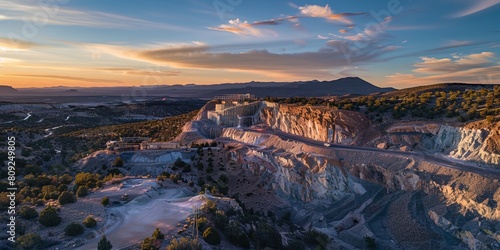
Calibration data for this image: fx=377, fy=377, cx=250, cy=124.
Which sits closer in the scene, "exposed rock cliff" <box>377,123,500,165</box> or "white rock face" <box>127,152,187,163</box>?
"exposed rock cliff" <box>377,123,500,165</box>

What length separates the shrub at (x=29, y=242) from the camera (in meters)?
16.3

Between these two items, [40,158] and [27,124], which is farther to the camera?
[27,124]

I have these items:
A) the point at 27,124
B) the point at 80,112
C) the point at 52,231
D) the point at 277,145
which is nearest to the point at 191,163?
Result: the point at 277,145

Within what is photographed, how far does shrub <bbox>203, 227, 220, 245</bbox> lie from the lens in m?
18.1

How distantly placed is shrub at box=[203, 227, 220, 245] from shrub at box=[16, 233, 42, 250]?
737 centimetres

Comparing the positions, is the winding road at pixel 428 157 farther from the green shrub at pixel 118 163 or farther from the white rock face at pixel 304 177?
the green shrub at pixel 118 163

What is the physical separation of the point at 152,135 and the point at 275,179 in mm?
37566

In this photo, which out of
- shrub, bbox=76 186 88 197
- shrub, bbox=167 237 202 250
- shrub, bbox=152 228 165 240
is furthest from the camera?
shrub, bbox=76 186 88 197

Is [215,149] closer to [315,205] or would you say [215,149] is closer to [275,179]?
[275,179]

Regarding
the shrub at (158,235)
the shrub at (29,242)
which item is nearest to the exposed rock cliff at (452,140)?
the shrub at (158,235)

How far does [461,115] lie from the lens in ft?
125

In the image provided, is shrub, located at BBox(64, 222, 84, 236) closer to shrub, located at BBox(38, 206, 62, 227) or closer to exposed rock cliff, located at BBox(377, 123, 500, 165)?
shrub, located at BBox(38, 206, 62, 227)

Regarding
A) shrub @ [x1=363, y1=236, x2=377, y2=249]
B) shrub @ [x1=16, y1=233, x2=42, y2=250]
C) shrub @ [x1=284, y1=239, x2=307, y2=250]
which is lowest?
shrub @ [x1=363, y1=236, x2=377, y2=249]

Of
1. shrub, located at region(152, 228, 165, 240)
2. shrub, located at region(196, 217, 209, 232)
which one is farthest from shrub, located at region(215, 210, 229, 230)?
shrub, located at region(152, 228, 165, 240)
